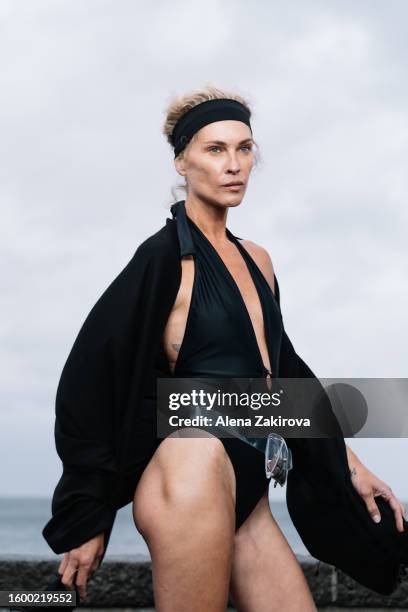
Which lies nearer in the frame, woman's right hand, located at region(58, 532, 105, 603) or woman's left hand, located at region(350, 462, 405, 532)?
woman's right hand, located at region(58, 532, 105, 603)

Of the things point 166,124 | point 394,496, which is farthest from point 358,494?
point 166,124

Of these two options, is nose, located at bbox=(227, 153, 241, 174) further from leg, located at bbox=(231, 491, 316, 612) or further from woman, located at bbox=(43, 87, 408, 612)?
leg, located at bbox=(231, 491, 316, 612)

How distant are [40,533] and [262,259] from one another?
52892 mm

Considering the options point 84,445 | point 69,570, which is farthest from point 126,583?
point 84,445

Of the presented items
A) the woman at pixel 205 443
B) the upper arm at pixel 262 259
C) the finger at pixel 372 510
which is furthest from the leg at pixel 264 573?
the upper arm at pixel 262 259

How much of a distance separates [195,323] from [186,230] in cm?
37

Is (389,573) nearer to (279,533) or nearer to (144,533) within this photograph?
(279,533)

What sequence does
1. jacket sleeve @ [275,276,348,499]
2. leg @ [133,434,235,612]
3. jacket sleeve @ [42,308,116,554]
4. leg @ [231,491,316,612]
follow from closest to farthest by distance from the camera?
1. leg @ [133,434,235,612]
2. jacket sleeve @ [42,308,116,554]
3. leg @ [231,491,316,612]
4. jacket sleeve @ [275,276,348,499]

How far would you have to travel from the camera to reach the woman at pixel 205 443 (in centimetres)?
280

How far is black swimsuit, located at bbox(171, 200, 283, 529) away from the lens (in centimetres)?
303

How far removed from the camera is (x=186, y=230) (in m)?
3.23

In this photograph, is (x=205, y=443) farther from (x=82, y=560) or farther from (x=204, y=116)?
(x=204, y=116)

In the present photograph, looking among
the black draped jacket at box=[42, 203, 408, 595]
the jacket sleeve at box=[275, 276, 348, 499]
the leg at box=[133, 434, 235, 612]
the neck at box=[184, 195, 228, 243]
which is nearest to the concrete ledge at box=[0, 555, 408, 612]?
the jacket sleeve at box=[275, 276, 348, 499]

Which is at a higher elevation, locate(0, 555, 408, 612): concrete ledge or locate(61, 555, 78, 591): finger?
locate(0, 555, 408, 612): concrete ledge
